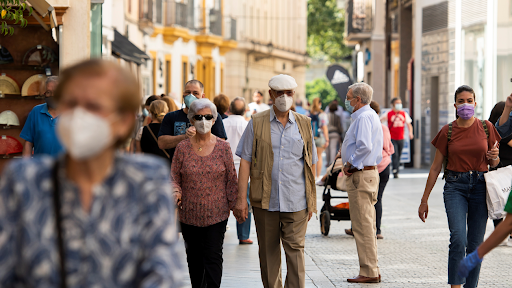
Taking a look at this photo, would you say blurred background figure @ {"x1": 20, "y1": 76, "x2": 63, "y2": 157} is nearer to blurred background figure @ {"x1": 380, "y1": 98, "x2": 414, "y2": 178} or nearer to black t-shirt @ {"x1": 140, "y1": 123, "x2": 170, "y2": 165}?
black t-shirt @ {"x1": 140, "y1": 123, "x2": 170, "y2": 165}

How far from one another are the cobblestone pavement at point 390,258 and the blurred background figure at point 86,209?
4879mm

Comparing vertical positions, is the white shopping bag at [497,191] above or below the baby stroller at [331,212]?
above

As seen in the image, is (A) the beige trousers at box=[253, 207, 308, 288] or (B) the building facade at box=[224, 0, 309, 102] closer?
(A) the beige trousers at box=[253, 207, 308, 288]

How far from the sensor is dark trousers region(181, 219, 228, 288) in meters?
6.04

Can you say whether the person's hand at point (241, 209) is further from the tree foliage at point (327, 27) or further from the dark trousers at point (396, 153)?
the tree foliage at point (327, 27)

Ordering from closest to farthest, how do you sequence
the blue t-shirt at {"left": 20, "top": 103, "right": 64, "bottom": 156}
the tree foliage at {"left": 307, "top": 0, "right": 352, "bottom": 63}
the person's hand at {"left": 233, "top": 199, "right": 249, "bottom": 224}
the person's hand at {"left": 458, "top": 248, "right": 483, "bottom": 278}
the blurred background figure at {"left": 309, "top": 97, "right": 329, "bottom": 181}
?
the person's hand at {"left": 458, "top": 248, "right": 483, "bottom": 278} → the person's hand at {"left": 233, "top": 199, "right": 249, "bottom": 224} → the blue t-shirt at {"left": 20, "top": 103, "right": 64, "bottom": 156} → the blurred background figure at {"left": 309, "top": 97, "right": 329, "bottom": 181} → the tree foliage at {"left": 307, "top": 0, "right": 352, "bottom": 63}

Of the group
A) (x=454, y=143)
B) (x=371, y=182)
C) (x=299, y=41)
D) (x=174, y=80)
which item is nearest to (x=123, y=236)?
(x=454, y=143)

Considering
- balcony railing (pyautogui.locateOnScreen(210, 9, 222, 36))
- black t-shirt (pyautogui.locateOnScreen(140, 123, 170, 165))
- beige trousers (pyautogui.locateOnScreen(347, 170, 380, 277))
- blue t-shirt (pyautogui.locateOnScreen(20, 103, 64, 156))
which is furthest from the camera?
balcony railing (pyautogui.locateOnScreen(210, 9, 222, 36))

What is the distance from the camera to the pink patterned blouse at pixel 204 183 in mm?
5984

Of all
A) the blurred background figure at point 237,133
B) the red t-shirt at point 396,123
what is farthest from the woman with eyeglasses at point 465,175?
the red t-shirt at point 396,123

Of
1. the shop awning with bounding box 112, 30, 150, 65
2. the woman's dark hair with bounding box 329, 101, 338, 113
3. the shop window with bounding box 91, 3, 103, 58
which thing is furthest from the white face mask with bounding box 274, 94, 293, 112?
the shop awning with bounding box 112, 30, 150, 65

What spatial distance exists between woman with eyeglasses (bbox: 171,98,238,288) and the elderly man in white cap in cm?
16

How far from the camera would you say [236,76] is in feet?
154

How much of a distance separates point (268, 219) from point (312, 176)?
492 mm
